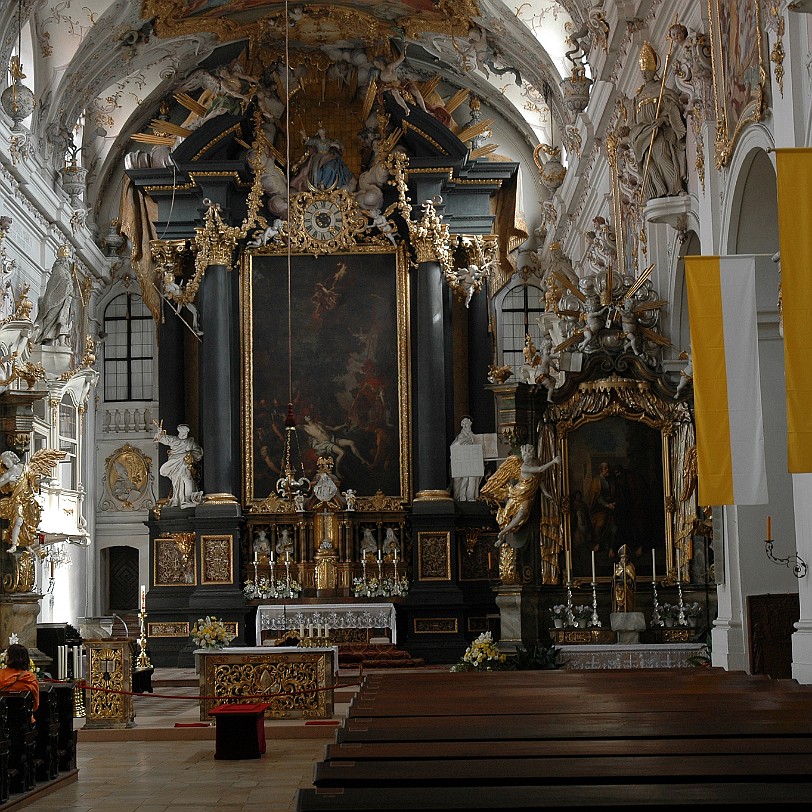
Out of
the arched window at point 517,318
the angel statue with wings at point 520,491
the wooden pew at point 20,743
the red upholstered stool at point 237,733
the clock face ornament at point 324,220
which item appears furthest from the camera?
the arched window at point 517,318

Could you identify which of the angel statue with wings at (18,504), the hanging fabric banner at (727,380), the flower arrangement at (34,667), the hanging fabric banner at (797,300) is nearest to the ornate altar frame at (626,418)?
the hanging fabric banner at (727,380)

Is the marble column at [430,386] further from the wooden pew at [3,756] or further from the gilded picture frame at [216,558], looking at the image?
the wooden pew at [3,756]

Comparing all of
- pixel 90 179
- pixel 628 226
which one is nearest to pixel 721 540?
pixel 628 226

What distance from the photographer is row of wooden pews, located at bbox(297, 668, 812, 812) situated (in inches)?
195

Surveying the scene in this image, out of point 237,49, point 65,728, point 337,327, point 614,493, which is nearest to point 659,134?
point 614,493

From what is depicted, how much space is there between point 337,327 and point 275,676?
35.4 feet

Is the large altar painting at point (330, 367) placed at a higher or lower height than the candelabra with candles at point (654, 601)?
higher

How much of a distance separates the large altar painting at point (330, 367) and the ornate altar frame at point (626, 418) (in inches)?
325

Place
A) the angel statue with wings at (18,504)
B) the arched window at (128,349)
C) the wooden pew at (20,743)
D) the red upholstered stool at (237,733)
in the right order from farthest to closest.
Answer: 1. the arched window at (128,349)
2. the angel statue with wings at (18,504)
3. the red upholstered stool at (237,733)
4. the wooden pew at (20,743)

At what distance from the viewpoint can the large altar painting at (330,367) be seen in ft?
81.3

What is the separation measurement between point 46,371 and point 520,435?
29.7ft

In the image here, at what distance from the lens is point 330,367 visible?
82.5 feet

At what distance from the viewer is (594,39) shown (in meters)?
19.1

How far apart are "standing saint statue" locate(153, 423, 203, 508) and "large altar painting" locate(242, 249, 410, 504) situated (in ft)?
3.22
